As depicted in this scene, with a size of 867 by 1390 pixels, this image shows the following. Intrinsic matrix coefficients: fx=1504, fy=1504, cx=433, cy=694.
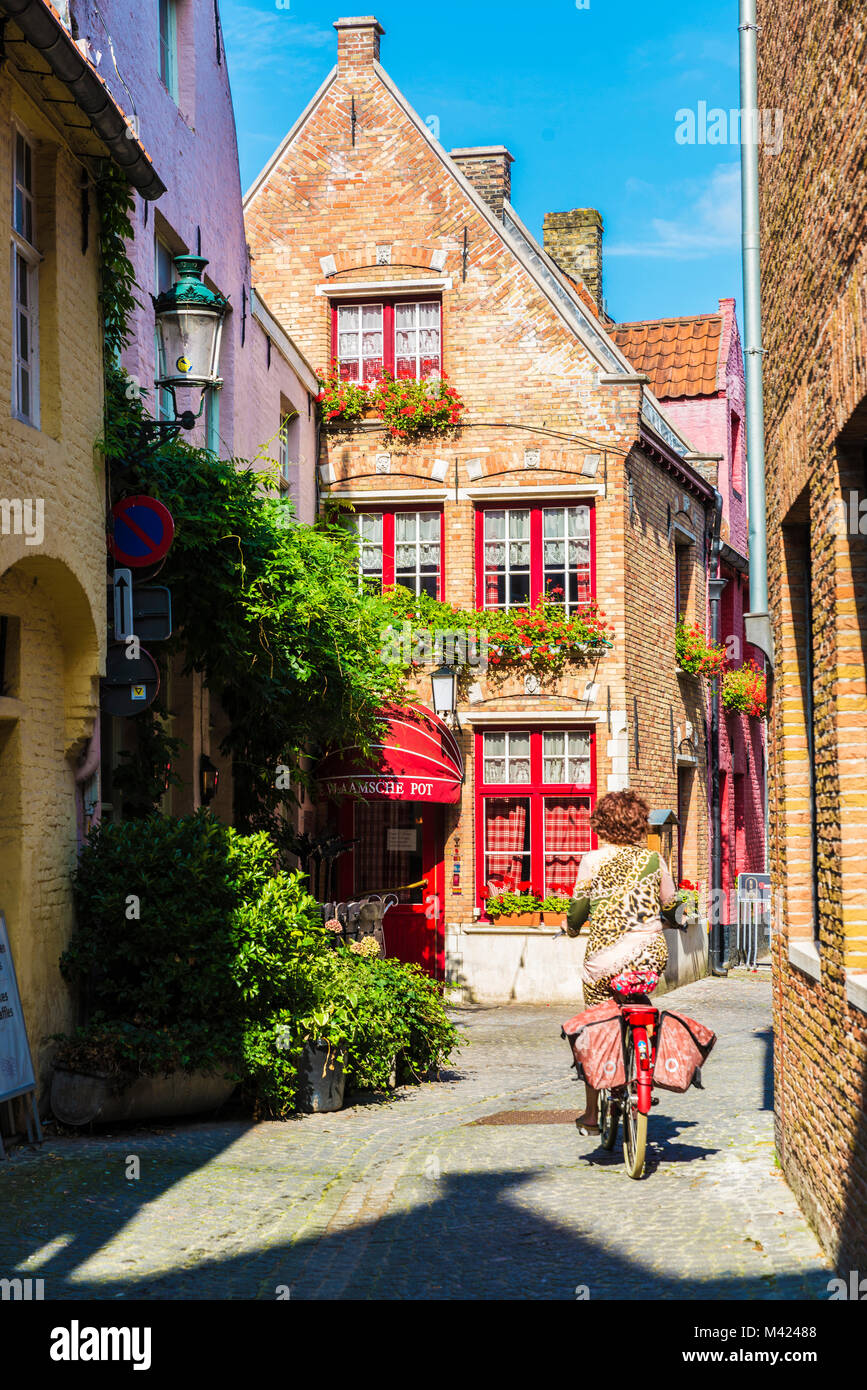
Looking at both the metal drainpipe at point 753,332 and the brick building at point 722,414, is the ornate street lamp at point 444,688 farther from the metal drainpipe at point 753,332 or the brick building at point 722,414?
the metal drainpipe at point 753,332

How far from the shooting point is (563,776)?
18.0 metres

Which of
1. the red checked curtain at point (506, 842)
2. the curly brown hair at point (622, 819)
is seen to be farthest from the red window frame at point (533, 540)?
the curly brown hair at point (622, 819)

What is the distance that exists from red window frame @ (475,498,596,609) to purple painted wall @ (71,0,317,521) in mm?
2848

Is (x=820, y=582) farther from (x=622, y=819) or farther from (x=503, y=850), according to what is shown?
(x=503, y=850)

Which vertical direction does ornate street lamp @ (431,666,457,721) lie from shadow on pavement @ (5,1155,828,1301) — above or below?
above

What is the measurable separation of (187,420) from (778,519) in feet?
13.5

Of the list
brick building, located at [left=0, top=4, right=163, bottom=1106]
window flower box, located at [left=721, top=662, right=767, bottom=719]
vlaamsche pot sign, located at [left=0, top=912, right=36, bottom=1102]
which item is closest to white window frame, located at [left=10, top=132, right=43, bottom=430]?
brick building, located at [left=0, top=4, right=163, bottom=1106]

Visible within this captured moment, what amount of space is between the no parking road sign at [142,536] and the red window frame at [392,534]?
8993 millimetres

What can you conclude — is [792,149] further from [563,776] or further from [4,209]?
[563,776]

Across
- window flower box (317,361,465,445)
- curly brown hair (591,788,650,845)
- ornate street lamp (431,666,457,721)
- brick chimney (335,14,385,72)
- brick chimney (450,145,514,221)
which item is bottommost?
curly brown hair (591,788,650,845)

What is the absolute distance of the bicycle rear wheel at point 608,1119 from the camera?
299 inches

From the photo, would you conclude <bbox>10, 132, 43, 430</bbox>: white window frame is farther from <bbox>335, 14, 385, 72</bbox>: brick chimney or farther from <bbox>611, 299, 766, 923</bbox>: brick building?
<bbox>611, 299, 766, 923</bbox>: brick building

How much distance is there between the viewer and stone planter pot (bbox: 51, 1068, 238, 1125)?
325 inches
